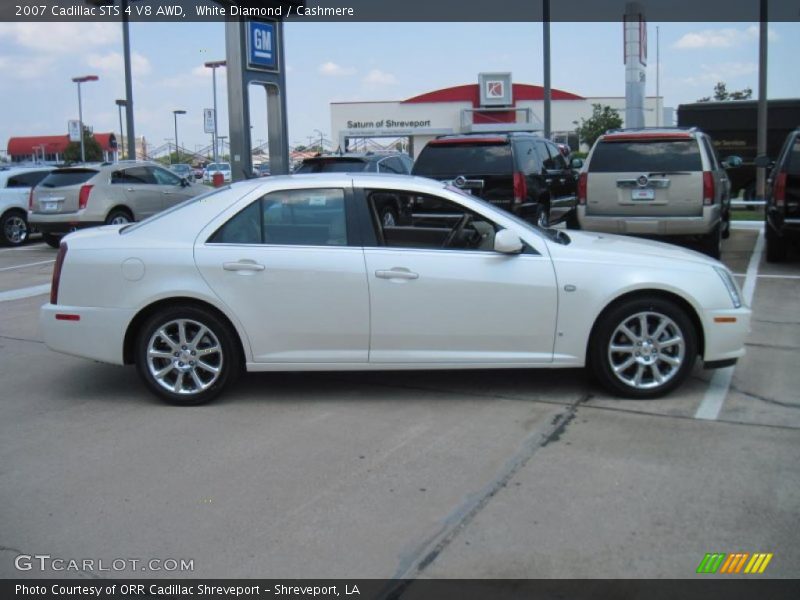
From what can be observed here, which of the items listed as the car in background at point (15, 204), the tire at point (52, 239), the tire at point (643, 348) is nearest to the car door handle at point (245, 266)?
the tire at point (643, 348)

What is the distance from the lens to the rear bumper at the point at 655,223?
35.3 feet

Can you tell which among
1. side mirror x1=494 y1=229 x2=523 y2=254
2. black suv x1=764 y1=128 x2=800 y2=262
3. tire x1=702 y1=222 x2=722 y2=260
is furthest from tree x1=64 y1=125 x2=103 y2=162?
side mirror x1=494 y1=229 x2=523 y2=254

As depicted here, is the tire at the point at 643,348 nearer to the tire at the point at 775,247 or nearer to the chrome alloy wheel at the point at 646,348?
the chrome alloy wheel at the point at 646,348

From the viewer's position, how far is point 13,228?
18.0 metres

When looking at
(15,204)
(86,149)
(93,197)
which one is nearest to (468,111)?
(86,149)

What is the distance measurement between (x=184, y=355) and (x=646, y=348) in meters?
3.18

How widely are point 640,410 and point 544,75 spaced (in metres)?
17.4

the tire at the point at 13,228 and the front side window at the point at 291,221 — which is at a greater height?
the front side window at the point at 291,221

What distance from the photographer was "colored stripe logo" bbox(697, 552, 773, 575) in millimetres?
3596

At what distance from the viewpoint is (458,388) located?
625 cm

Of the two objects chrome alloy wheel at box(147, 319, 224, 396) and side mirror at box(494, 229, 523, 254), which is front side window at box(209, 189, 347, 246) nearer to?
chrome alloy wheel at box(147, 319, 224, 396)

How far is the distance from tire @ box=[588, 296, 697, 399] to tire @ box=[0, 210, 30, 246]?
15420 mm

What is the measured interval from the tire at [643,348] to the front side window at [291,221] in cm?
193

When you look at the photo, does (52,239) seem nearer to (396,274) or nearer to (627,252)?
(396,274)
